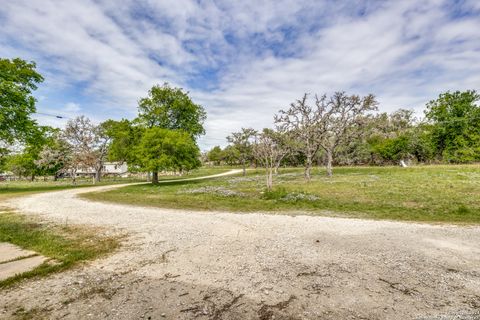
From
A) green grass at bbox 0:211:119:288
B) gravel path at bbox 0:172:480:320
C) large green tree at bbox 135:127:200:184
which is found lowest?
gravel path at bbox 0:172:480:320

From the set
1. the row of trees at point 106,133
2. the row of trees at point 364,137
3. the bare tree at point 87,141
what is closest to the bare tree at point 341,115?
the row of trees at point 364,137

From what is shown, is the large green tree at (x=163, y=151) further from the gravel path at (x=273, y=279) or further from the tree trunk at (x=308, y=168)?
the gravel path at (x=273, y=279)

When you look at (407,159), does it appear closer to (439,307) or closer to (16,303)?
(439,307)

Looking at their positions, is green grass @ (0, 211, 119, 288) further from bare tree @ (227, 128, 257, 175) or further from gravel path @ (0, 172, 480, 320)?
bare tree @ (227, 128, 257, 175)

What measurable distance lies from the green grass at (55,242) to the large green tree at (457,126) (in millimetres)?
57938

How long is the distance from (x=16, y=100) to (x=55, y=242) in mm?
25516

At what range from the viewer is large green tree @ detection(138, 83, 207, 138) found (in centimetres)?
3928

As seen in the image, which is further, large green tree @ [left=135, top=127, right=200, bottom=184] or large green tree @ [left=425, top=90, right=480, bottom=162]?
large green tree @ [left=425, top=90, right=480, bottom=162]

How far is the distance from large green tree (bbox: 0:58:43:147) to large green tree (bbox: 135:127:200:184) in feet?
38.5

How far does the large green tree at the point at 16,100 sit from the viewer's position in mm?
23734

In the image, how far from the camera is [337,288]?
4.79 meters

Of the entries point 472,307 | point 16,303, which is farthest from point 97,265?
point 472,307

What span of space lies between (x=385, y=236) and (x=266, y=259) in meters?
4.74

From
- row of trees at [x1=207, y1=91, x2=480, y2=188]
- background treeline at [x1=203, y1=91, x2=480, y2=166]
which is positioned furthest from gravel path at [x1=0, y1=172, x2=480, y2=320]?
background treeline at [x1=203, y1=91, x2=480, y2=166]
